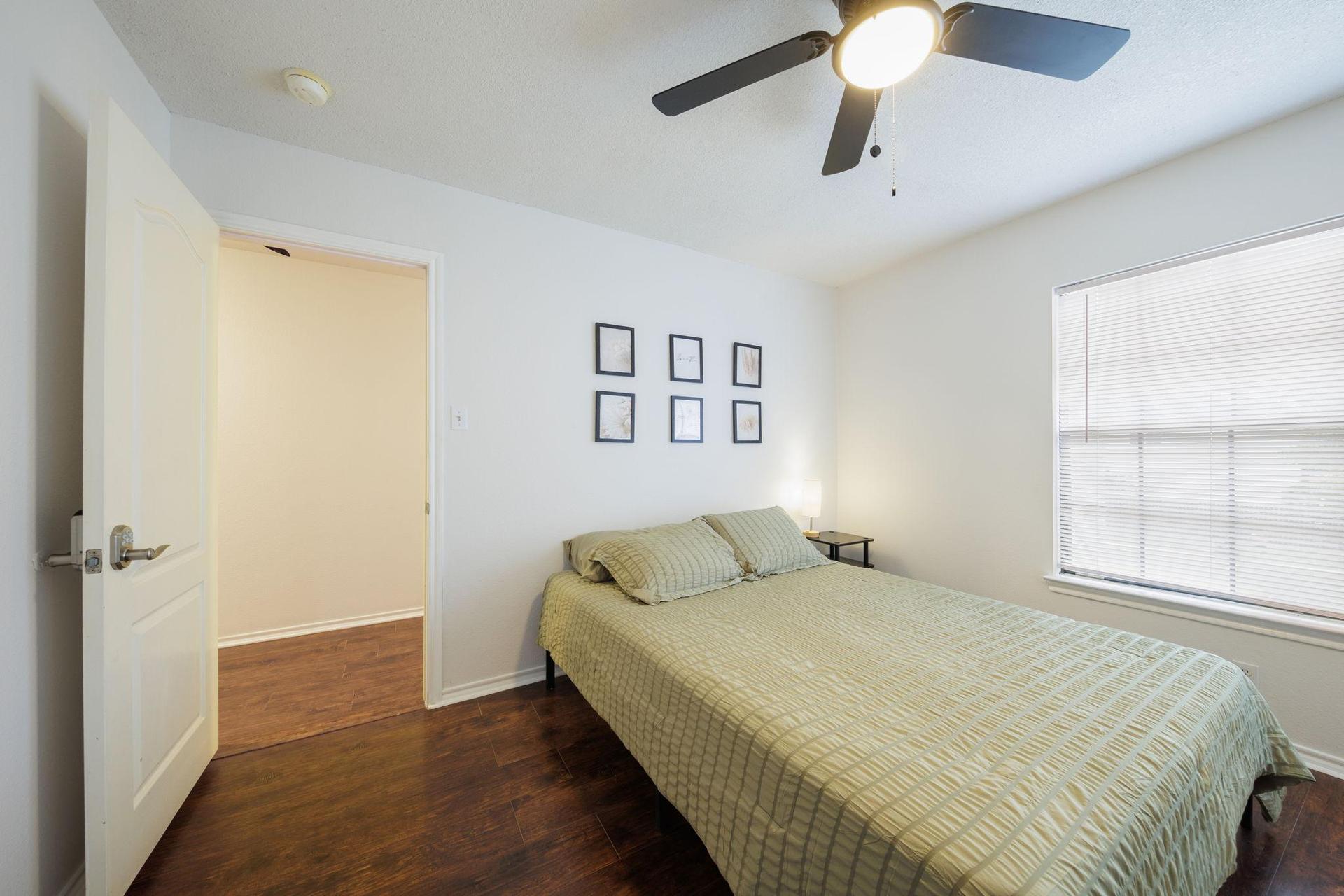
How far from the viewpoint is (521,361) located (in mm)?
2523

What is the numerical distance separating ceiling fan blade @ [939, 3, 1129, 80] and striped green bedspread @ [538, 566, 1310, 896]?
5.46 feet

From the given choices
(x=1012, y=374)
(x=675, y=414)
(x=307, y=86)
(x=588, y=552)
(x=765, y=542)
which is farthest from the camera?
(x=675, y=414)

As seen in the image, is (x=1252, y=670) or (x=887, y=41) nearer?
(x=887, y=41)

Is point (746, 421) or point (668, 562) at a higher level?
point (746, 421)

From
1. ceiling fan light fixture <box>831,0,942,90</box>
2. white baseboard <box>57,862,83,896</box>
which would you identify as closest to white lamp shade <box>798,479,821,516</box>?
ceiling fan light fixture <box>831,0,942,90</box>

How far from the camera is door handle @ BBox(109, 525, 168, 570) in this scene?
1195 millimetres

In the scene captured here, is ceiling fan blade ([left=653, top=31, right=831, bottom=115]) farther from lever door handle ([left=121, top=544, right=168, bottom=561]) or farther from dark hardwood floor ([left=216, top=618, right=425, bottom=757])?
dark hardwood floor ([left=216, top=618, right=425, bottom=757])

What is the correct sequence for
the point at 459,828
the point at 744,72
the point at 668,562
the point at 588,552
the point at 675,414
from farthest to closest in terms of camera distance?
the point at 675,414, the point at 588,552, the point at 668,562, the point at 459,828, the point at 744,72

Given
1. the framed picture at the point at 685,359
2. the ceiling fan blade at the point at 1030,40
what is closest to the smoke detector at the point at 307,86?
the framed picture at the point at 685,359

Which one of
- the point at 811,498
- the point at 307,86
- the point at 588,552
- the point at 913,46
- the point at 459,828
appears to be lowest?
the point at 459,828

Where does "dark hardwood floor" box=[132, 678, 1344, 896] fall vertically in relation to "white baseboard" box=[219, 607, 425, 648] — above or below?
below

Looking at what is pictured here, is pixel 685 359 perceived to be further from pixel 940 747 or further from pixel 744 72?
pixel 940 747

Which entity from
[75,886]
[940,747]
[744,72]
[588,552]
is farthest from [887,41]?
[75,886]

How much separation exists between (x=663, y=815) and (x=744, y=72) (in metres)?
2.25
